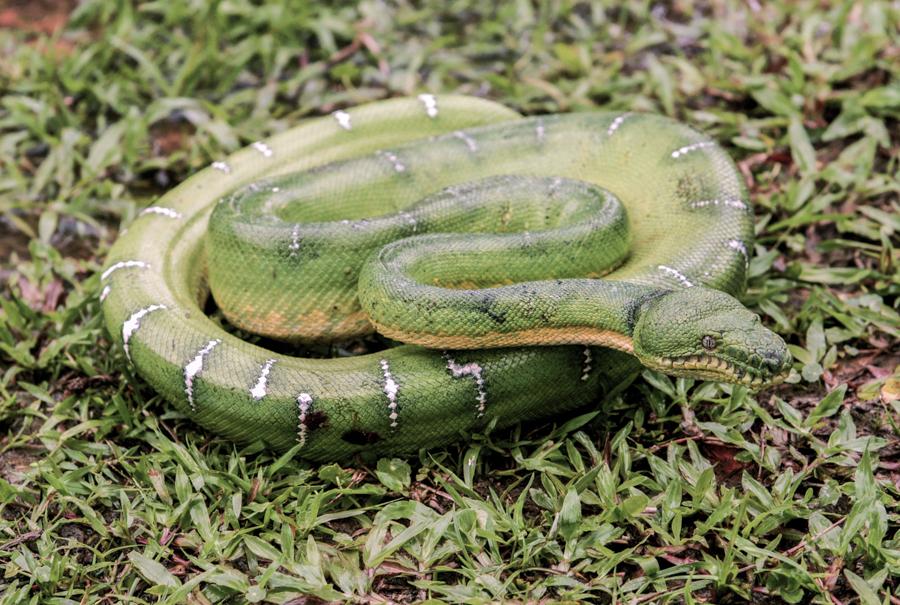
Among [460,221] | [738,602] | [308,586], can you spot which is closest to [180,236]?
[460,221]

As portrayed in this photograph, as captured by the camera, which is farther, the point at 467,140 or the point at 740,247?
the point at 467,140

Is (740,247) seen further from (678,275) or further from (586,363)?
(586,363)

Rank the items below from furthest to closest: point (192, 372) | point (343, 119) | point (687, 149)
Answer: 1. point (343, 119)
2. point (687, 149)
3. point (192, 372)

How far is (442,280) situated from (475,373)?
1.61 feet

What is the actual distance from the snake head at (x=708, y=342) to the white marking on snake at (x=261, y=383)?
5.07 ft

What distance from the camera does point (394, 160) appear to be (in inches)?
183

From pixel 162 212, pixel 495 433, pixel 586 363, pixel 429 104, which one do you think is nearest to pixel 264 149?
pixel 162 212

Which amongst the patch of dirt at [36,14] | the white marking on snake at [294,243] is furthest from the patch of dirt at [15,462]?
the patch of dirt at [36,14]

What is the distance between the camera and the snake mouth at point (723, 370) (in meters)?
3.34

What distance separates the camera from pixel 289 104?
598cm

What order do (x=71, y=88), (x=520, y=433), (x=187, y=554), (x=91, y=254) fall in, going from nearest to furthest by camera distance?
(x=187, y=554) → (x=520, y=433) → (x=91, y=254) → (x=71, y=88)

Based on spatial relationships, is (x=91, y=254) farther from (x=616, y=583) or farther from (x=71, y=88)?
(x=616, y=583)

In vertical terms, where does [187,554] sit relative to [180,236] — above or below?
below

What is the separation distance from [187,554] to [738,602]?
83.5 inches
